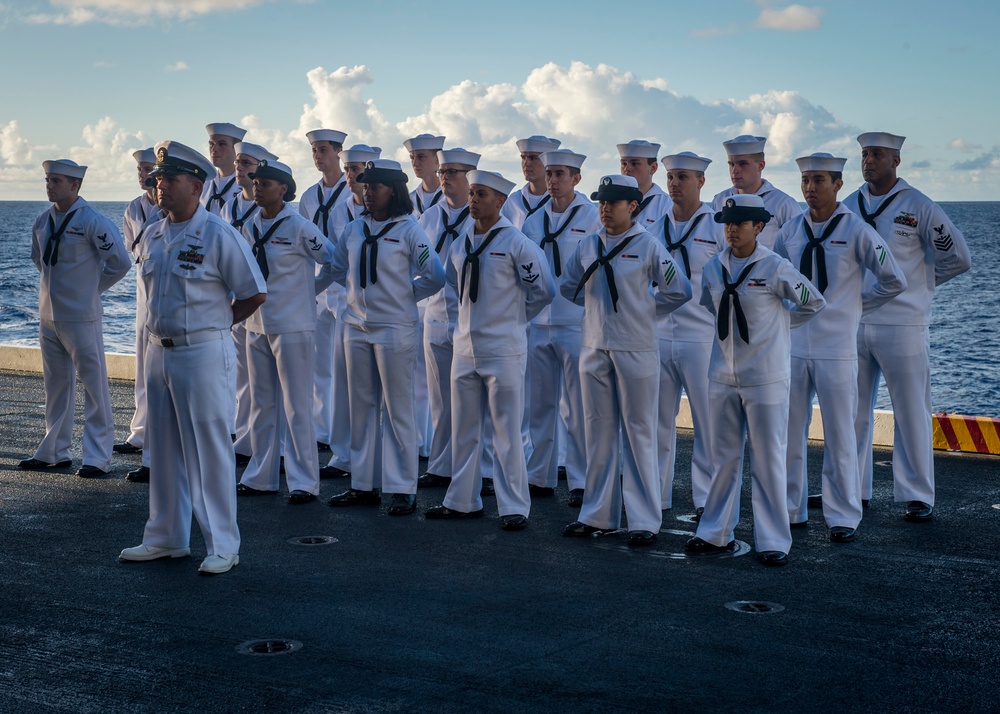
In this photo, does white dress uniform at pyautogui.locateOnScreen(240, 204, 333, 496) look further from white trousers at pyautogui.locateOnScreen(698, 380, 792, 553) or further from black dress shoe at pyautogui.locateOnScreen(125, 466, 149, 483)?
white trousers at pyautogui.locateOnScreen(698, 380, 792, 553)

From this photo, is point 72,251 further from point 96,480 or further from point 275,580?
point 275,580

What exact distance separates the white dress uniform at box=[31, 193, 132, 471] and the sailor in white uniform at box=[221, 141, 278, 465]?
97cm

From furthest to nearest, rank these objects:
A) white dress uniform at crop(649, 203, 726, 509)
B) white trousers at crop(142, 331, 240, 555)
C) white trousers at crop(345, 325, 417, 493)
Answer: white dress uniform at crop(649, 203, 726, 509) < white trousers at crop(345, 325, 417, 493) < white trousers at crop(142, 331, 240, 555)

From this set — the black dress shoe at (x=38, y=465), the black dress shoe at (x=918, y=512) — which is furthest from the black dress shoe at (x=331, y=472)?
the black dress shoe at (x=918, y=512)

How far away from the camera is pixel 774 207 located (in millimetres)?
9156

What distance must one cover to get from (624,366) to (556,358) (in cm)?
158

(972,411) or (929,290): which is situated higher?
(929,290)

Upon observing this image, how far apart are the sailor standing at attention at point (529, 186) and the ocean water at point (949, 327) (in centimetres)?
1250

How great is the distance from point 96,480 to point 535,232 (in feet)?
12.6

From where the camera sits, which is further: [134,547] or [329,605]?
[134,547]

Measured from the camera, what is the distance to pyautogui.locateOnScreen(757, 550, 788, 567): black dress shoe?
7164mm

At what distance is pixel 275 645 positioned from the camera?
5.61 m

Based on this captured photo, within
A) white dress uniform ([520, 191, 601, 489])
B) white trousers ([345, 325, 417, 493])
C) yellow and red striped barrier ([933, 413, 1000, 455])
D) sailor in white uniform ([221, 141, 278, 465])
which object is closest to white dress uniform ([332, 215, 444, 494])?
white trousers ([345, 325, 417, 493])

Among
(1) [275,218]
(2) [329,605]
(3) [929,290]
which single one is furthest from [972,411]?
(2) [329,605]
